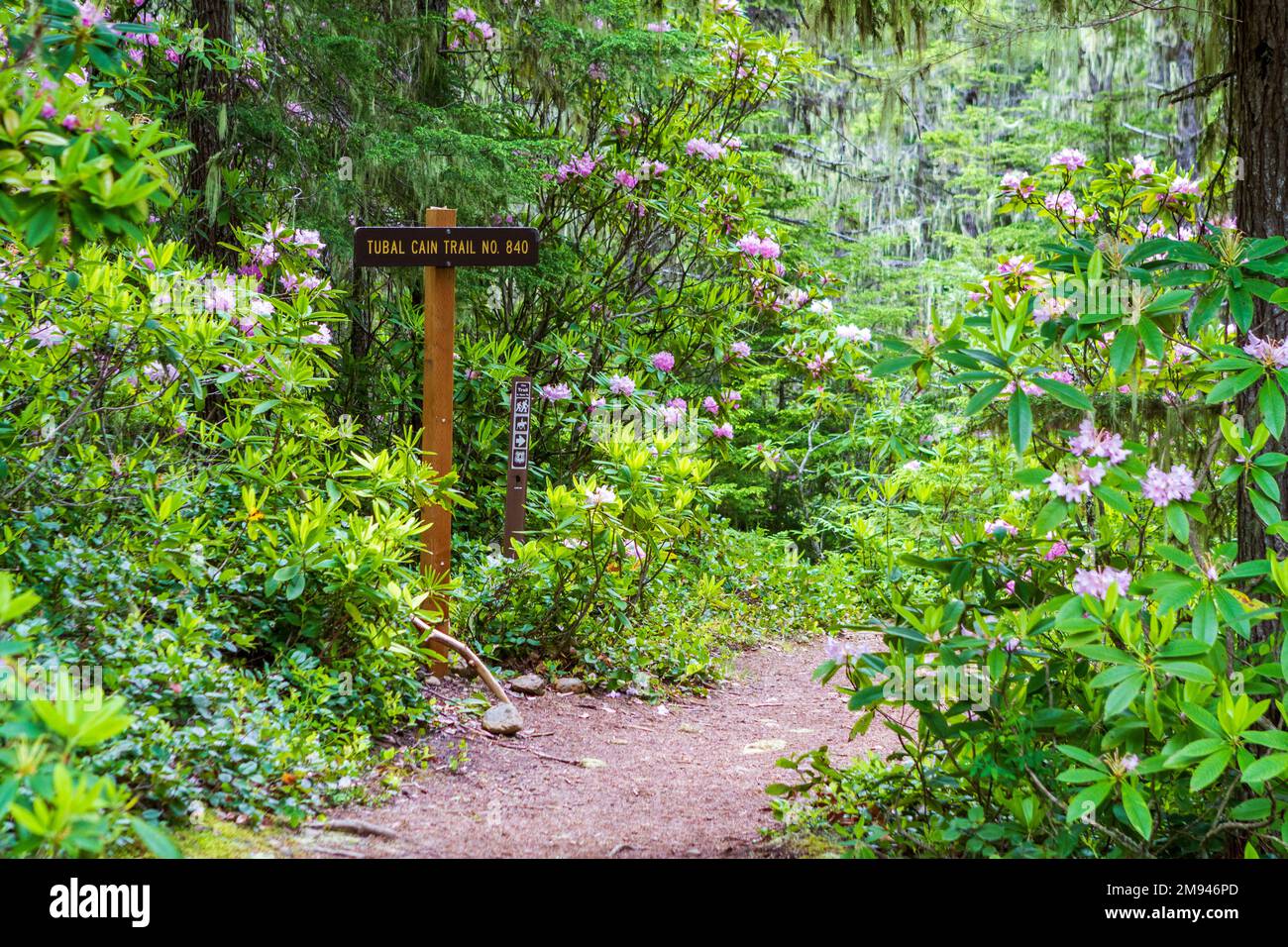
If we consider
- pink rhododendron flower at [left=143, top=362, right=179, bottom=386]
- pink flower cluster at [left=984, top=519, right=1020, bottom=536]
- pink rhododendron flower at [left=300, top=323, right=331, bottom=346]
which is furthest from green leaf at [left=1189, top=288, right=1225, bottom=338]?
pink rhododendron flower at [left=143, top=362, right=179, bottom=386]

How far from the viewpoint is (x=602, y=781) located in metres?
3.64

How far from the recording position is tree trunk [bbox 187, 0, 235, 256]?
499 centimetres

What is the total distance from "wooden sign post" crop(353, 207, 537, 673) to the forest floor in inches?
26.0

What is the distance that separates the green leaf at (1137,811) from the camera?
6.91ft

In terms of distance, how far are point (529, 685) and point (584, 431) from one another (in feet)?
7.24

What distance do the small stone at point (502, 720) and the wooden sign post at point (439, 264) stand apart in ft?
1.58

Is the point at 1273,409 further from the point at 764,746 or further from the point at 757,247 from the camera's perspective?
the point at 757,247

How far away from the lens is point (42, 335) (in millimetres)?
A: 3266

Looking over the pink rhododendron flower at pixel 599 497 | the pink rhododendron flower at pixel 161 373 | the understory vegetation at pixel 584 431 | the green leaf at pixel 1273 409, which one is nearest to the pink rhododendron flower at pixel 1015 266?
the understory vegetation at pixel 584 431

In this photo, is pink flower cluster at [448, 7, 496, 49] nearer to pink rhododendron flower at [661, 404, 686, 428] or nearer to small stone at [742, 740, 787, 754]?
pink rhododendron flower at [661, 404, 686, 428]

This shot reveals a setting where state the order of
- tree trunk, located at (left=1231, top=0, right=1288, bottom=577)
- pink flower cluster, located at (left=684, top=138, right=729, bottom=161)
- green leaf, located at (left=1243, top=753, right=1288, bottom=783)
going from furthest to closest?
pink flower cluster, located at (left=684, top=138, right=729, bottom=161), tree trunk, located at (left=1231, top=0, right=1288, bottom=577), green leaf, located at (left=1243, top=753, right=1288, bottom=783)

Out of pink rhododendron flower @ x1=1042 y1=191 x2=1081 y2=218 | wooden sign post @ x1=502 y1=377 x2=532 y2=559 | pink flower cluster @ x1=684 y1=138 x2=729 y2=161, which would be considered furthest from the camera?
pink flower cluster @ x1=684 y1=138 x2=729 y2=161

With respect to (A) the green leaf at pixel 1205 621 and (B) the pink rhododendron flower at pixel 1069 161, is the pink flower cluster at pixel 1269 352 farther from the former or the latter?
(B) the pink rhododendron flower at pixel 1069 161

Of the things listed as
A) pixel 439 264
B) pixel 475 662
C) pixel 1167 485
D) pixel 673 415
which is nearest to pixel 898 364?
pixel 1167 485
